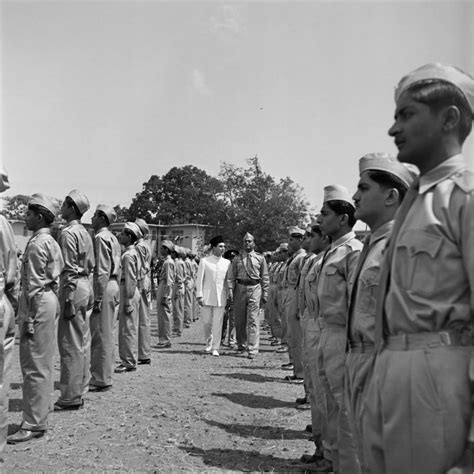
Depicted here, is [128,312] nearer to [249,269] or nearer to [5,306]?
[249,269]

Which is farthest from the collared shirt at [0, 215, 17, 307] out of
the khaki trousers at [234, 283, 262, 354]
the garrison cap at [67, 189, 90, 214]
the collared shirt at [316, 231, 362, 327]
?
the khaki trousers at [234, 283, 262, 354]

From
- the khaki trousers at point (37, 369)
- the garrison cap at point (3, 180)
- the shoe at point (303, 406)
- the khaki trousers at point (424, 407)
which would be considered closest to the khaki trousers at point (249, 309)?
the shoe at point (303, 406)

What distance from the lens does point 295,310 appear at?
862cm

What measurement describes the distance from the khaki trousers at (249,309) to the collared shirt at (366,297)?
871cm

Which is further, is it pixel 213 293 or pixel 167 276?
pixel 167 276

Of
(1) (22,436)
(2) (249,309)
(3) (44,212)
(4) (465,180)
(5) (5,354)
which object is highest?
(3) (44,212)

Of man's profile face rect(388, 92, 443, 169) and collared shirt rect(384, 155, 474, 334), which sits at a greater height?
man's profile face rect(388, 92, 443, 169)

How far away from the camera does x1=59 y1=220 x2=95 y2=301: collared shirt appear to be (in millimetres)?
6664

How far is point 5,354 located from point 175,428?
2.31 meters

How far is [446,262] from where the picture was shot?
2.06 metres

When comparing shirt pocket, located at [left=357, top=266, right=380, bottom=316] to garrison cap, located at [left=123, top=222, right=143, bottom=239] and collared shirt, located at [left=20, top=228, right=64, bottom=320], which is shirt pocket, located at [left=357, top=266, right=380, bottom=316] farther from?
garrison cap, located at [left=123, top=222, right=143, bottom=239]

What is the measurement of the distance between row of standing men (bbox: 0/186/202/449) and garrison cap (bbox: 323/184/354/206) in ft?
9.53

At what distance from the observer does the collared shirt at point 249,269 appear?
1209cm

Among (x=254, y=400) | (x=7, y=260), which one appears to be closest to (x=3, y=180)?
(x=7, y=260)
